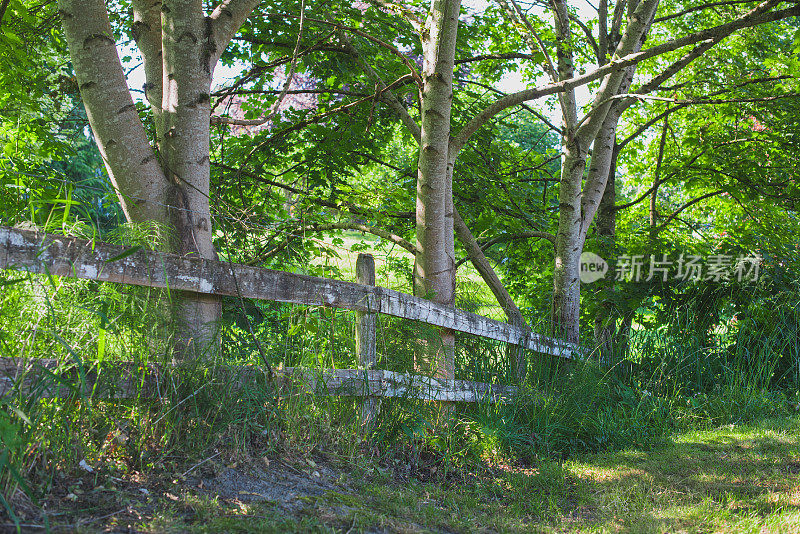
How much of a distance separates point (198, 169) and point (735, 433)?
14.6 feet

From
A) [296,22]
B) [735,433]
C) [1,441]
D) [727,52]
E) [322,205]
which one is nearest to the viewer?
[1,441]

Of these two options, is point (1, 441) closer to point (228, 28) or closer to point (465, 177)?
point (228, 28)

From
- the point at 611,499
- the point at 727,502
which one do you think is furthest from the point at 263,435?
the point at 727,502

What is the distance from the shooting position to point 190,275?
2.90m

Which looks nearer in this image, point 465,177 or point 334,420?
point 334,420

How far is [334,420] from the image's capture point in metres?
3.41

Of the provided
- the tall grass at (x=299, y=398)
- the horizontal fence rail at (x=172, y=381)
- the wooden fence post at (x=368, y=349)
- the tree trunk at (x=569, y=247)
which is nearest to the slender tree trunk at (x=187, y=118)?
the tall grass at (x=299, y=398)

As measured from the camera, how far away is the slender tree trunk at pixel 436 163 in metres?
4.42

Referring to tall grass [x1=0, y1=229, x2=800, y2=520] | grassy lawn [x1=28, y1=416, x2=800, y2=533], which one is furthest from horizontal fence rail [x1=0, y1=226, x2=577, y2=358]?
grassy lawn [x1=28, y1=416, x2=800, y2=533]

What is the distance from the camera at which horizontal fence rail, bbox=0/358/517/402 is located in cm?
229

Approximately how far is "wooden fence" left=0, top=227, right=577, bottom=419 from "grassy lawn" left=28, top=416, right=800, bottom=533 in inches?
17.5

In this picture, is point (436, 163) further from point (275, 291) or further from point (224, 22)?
point (275, 291)

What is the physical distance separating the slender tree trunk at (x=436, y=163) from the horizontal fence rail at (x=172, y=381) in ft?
1.40

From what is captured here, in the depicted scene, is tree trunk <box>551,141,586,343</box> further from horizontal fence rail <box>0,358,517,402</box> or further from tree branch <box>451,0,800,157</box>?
horizontal fence rail <box>0,358,517,402</box>
